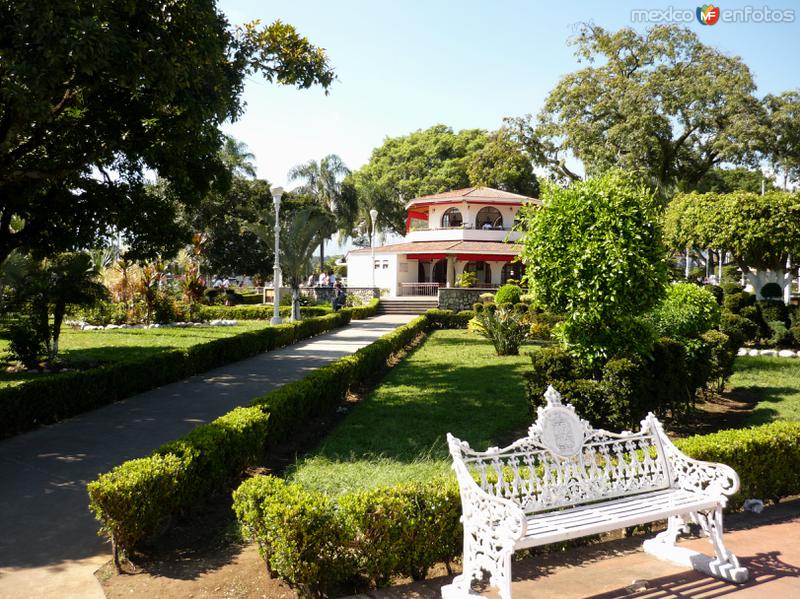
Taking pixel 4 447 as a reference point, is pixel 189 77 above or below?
above

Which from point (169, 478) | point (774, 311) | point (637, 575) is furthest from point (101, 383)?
point (774, 311)

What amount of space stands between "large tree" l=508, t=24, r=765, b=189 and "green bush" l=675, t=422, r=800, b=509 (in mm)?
25371

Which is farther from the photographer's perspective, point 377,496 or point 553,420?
point 553,420

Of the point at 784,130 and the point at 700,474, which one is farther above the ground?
the point at 784,130

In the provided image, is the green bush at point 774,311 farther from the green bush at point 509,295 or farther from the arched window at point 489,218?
the arched window at point 489,218

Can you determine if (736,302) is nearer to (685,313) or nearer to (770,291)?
(770,291)

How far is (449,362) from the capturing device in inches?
617

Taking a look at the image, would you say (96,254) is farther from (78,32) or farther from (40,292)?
(78,32)

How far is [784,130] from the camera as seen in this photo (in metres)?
28.3

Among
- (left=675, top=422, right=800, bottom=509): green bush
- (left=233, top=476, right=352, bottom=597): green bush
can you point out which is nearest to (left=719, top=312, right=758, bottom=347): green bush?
(left=675, top=422, right=800, bottom=509): green bush

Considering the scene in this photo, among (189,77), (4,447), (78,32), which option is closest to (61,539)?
(4,447)

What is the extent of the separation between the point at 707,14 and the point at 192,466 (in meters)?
21.0

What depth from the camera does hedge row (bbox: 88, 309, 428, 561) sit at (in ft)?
15.1

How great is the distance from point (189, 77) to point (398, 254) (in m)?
31.5
